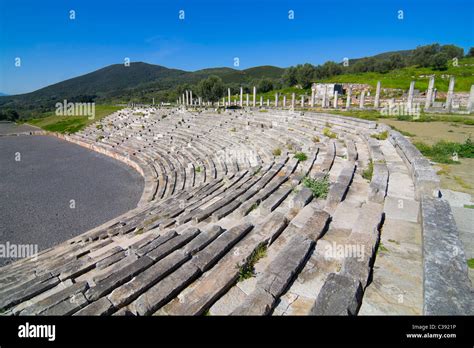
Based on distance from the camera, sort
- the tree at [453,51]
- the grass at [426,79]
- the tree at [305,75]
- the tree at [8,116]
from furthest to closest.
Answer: the tree at [8,116]
the tree at [305,75]
the tree at [453,51]
the grass at [426,79]

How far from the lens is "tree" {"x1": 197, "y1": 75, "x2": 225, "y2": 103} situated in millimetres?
42875

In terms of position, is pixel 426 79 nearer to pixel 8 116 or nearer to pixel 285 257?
pixel 285 257

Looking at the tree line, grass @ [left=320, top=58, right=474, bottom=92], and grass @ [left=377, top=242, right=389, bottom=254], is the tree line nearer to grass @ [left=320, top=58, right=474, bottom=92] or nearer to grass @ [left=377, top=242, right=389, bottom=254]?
grass @ [left=320, top=58, right=474, bottom=92]

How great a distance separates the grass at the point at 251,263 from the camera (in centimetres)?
383

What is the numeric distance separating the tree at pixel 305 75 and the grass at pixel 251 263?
69001mm

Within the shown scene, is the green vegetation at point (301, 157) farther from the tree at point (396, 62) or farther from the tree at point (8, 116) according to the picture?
the tree at point (8, 116)

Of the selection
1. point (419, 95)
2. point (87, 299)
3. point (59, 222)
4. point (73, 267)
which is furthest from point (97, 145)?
point (419, 95)

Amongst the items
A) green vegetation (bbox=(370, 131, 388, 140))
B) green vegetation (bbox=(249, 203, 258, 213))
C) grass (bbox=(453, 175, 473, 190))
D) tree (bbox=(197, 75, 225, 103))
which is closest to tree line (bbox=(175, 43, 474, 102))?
tree (bbox=(197, 75, 225, 103))

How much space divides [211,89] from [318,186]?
39.6 m

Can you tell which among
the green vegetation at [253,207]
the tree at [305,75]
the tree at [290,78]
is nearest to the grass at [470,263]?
the green vegetation at [253,207]

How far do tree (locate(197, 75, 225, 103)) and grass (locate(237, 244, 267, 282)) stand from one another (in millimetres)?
41481

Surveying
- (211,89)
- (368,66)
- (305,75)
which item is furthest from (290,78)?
(211,89)

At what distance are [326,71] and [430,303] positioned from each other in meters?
79.0

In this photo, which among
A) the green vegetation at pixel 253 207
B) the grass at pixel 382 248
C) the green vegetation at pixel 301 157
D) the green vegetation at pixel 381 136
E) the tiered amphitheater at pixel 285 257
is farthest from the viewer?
the green vegetation at pixel 381 136
